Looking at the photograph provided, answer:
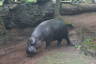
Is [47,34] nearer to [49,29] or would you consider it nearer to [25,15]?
[49,29]

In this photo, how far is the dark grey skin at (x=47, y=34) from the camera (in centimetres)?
734

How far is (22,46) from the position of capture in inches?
330

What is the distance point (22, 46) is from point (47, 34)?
3.52 ft

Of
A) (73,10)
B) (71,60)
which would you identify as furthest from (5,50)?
(73,10)

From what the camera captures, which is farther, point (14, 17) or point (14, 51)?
point (14, 17)

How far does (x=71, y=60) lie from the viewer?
6652 millimetres

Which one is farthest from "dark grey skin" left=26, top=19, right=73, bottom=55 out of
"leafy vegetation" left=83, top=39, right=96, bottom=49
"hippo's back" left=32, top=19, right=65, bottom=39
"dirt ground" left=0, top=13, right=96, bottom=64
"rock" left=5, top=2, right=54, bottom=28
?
"rock" left=5, top=2, right=54, bottom=28

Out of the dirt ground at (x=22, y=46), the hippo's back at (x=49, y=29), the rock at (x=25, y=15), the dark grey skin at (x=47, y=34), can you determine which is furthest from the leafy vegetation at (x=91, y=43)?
the rock at (x=25, y=15)

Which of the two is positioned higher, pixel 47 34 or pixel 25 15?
pixel 25 15

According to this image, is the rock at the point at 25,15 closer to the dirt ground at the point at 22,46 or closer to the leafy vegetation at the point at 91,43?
the dirt ground at the point at 22,46

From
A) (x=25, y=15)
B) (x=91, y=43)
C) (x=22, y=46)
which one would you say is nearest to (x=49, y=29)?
(x=22, y=46)

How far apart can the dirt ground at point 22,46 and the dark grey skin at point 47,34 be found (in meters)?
0.31

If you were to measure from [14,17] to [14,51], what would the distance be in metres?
2.24

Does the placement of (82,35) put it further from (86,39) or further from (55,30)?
(55,30)
